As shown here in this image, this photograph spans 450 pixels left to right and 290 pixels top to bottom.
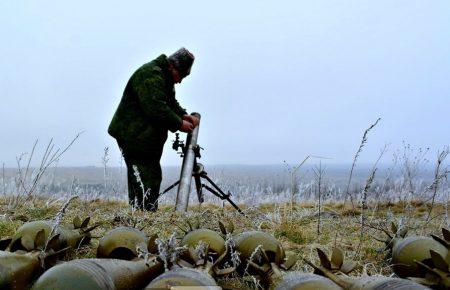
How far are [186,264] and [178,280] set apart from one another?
389 mm

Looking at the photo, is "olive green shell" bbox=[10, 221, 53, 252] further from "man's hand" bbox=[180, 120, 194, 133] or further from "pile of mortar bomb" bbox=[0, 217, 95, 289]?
"man's hand" bbox=[180, 120, 194, 133]

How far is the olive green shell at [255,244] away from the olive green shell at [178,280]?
2.46 feet

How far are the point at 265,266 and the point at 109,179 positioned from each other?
4.22 metres

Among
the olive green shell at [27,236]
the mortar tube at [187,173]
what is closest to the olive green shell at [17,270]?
the olive green shell at [27,236]

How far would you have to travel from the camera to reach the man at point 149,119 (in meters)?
5.45

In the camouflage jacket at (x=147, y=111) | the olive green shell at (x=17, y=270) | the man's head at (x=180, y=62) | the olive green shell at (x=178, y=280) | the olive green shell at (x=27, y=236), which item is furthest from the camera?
the man's head at (x=180, y=62)

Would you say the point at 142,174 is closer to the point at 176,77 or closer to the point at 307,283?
the point at 176,77

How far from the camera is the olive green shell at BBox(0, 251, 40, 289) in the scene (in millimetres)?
1862

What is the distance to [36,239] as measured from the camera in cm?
220

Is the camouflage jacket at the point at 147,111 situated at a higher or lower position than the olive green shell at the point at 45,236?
higher

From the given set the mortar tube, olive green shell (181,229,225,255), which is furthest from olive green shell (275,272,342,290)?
the mortar tube

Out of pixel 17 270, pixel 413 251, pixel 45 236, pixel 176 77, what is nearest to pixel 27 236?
pixel 45 236

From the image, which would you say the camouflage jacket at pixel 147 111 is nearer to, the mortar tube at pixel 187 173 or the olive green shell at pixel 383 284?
the mortar tube at pixel 187 173

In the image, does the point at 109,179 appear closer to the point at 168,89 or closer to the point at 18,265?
the point at 168,89
